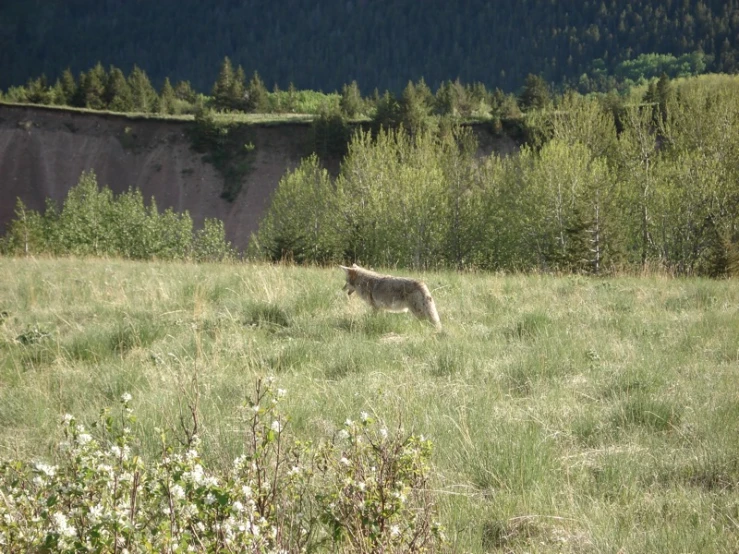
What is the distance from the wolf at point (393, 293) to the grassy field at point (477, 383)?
0.21 m

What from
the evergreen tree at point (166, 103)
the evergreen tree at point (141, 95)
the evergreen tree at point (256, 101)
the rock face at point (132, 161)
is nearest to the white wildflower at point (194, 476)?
the rock face at point (132, 161)

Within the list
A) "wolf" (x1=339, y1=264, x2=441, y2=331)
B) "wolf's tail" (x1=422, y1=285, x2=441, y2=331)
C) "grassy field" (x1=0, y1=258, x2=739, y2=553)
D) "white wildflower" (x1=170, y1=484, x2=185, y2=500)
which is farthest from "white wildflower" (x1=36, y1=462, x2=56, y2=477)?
"wolf's tail" (x1=422, y1=285, x2=441, y2=331)

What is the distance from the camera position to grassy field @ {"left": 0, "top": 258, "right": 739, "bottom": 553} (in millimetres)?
3291

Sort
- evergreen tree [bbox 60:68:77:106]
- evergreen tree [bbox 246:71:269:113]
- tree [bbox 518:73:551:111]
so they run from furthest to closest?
1. evergreen tree [bbox 246:71:269:113]
2. evergreen tree [bbox 60:68:77:106]
3. tree [bbox 518:73:551:111]

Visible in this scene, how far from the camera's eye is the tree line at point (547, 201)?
33031mm

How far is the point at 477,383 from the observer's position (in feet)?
17.7

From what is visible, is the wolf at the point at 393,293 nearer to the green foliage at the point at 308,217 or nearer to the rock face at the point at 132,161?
the green foliage at the point at 308,217

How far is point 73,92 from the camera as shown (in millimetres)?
78500

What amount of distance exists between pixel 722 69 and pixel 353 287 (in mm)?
156303

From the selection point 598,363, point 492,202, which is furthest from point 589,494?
point 492,202

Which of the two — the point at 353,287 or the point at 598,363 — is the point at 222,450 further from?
the point at 353,287

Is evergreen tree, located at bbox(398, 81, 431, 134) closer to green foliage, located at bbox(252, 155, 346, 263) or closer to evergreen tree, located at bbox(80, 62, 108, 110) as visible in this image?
green foliage, located at bbox(252, 155, 346, 263)

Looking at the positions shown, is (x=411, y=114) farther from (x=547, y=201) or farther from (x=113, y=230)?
(x=113, y=230)

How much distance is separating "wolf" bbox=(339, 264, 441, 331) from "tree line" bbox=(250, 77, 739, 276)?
2208 cm
